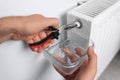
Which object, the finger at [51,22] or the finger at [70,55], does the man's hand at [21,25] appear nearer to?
the finger at [51,22]

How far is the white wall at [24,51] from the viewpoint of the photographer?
0.49 meters

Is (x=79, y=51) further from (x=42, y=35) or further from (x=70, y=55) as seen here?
(x=42, y=35)

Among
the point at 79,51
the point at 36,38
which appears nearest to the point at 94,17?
the point at 79,51

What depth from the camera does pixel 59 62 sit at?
0.62 m

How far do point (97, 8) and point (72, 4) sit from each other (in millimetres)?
127

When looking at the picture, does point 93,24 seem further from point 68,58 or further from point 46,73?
point 46,73

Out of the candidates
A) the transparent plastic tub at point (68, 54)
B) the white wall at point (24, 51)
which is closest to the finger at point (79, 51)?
the transparent plastic tub at point (68, 54)

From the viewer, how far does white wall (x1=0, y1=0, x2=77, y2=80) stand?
1.62ft

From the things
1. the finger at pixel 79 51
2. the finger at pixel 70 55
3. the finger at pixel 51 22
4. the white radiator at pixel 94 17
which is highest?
the finger at pixel 51 22

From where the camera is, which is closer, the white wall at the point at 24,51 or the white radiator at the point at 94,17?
the white wall at the point at 24,51

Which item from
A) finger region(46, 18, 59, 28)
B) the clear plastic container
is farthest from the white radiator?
finger region(46, 18, 59, 28)

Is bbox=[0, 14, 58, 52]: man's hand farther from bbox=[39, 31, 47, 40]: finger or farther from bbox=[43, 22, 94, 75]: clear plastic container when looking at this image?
bbox=[43, 22, 94, 75]: clear plastic container

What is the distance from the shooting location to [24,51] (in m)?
0.59

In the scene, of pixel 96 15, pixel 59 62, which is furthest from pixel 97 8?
pixel 59 62
